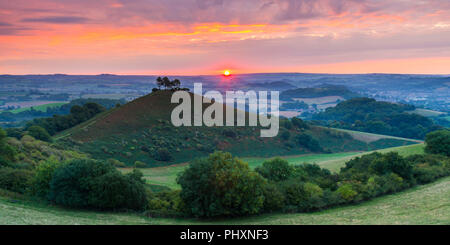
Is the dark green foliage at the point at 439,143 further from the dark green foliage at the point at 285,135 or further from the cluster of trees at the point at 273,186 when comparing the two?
the dark green foliage at the point at 285,135

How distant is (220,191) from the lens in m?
29.6

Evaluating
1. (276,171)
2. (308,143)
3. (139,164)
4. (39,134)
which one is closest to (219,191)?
(276,171)

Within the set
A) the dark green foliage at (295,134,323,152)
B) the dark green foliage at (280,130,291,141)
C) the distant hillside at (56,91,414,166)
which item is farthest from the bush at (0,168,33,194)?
the dark green foliage at (295,134,323,152)

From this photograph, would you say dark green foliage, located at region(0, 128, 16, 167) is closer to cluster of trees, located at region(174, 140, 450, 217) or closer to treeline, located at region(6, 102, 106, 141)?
cluster of trees, located at region(174, 140, 450, 217)

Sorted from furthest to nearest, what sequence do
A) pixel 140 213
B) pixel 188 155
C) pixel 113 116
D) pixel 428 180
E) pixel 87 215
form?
pixel 113 116, pixel 188 155, pixel 428 180, pixel 140 213, pixel 87 215

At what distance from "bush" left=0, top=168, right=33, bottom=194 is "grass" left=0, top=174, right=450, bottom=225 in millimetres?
4251

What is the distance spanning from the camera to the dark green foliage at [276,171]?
42.0m

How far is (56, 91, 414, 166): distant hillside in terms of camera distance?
79812 millimetres

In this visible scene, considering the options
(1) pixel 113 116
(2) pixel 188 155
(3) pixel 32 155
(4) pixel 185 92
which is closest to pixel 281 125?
(4) pixel 185 92

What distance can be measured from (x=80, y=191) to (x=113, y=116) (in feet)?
224

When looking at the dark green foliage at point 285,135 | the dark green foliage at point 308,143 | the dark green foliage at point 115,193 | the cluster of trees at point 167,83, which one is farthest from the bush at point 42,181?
the cluster of trees at point 167,83

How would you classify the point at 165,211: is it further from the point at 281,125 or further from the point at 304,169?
the point at 281,125

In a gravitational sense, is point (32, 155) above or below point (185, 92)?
below

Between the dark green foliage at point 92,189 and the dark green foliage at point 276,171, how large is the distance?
48.6ft
